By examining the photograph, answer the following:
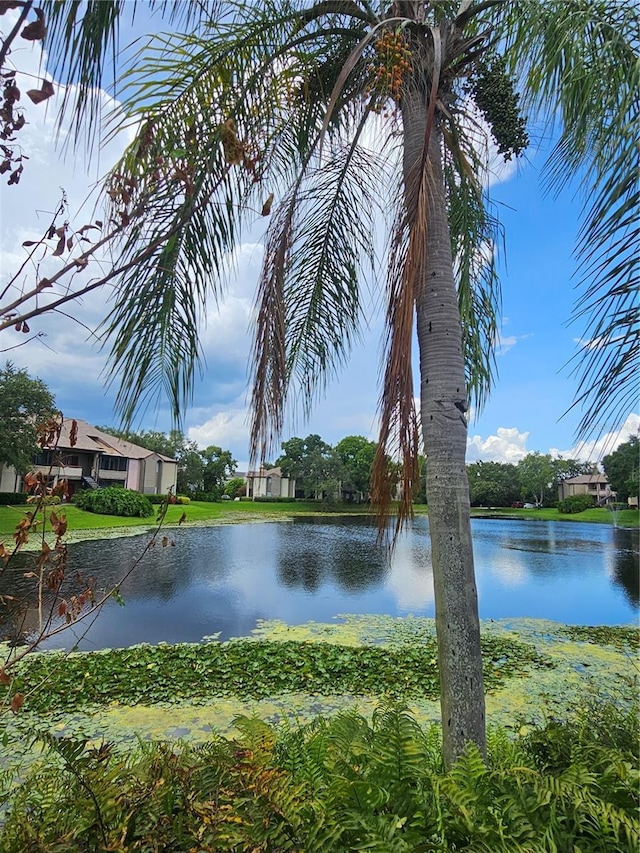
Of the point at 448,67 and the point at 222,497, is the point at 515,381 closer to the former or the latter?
the point at 448,67

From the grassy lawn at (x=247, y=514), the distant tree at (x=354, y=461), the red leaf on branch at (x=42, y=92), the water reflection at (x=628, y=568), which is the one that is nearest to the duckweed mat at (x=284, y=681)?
the red leaf on branch at (x=42, y=92)

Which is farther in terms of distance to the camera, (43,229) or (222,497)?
(222,497)

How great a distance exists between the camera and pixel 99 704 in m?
3.96

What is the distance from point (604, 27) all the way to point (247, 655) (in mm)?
5422

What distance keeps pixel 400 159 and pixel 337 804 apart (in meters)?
2.82

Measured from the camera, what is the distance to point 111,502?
20281mm

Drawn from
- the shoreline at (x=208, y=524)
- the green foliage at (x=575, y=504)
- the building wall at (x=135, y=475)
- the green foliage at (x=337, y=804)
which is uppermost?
the building wall at (x=135, y=475)

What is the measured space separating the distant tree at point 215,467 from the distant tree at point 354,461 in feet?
Result: 26.0

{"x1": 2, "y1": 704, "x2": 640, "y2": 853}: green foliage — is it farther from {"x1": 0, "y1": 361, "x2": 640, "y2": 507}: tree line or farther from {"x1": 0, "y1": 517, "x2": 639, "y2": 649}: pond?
{"x1": 0, "y1": 361, "x2": 640, "y2": 507}: tree line

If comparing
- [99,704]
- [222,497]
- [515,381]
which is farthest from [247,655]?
[222,497]

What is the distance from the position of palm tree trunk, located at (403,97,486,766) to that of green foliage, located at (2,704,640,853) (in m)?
0.25

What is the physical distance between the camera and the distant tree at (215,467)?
3509 centimetres

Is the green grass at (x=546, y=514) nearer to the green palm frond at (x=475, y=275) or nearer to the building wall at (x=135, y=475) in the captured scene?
the building wall at (x=135, y=475)

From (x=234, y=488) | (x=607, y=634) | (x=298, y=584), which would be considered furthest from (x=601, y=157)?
(x=234, y=488)
